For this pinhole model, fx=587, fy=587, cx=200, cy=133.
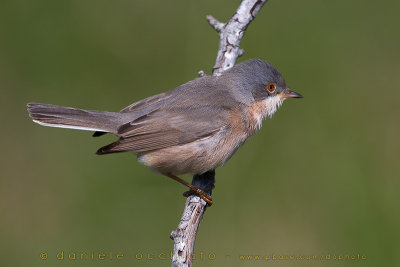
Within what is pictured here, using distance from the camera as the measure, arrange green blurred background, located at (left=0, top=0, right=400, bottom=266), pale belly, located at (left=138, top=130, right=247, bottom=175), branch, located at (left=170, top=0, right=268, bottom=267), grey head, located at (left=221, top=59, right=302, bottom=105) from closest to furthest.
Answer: branch, located at (left=170, top=0, right=268, bottom=267)
pale belly, located at (left=138, top=130, right=247, bottom=175)
grey head, located at (left=221, top=59, right=302, bottom=105)
green blurred background, located at (left=0, top=0, right=400, bottom=266)

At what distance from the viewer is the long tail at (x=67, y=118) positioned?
529cm

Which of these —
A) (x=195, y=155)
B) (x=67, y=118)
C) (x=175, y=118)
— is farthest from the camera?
(x=175, y=118)

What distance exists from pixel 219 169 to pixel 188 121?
1363mm

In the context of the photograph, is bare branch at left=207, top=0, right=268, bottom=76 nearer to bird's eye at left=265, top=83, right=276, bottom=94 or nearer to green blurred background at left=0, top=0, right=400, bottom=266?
bird's eye at left=265, top=83, right=276, bottom=94

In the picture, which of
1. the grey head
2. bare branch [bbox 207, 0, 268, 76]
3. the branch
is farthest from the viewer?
bare branch [bbox 207, 0, 268, 76]

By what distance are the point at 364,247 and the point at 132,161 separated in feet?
9.32

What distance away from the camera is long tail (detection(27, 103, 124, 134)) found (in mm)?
5289

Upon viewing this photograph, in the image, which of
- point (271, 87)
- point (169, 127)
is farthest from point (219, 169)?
point (169, 127)

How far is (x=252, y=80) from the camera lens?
18.9 feet

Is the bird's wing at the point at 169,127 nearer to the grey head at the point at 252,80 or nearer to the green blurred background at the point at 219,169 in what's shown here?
the grey head at the point at 252,80

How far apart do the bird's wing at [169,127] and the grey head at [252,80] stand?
37cm

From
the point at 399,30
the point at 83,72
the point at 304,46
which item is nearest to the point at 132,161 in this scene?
the point at 83,72

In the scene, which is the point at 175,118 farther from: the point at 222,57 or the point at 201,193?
the point at 222,57

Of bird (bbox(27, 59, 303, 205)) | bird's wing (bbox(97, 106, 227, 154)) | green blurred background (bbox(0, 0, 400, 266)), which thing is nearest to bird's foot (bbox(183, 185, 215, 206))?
bird (bbox(27, 59, 303, 205))
